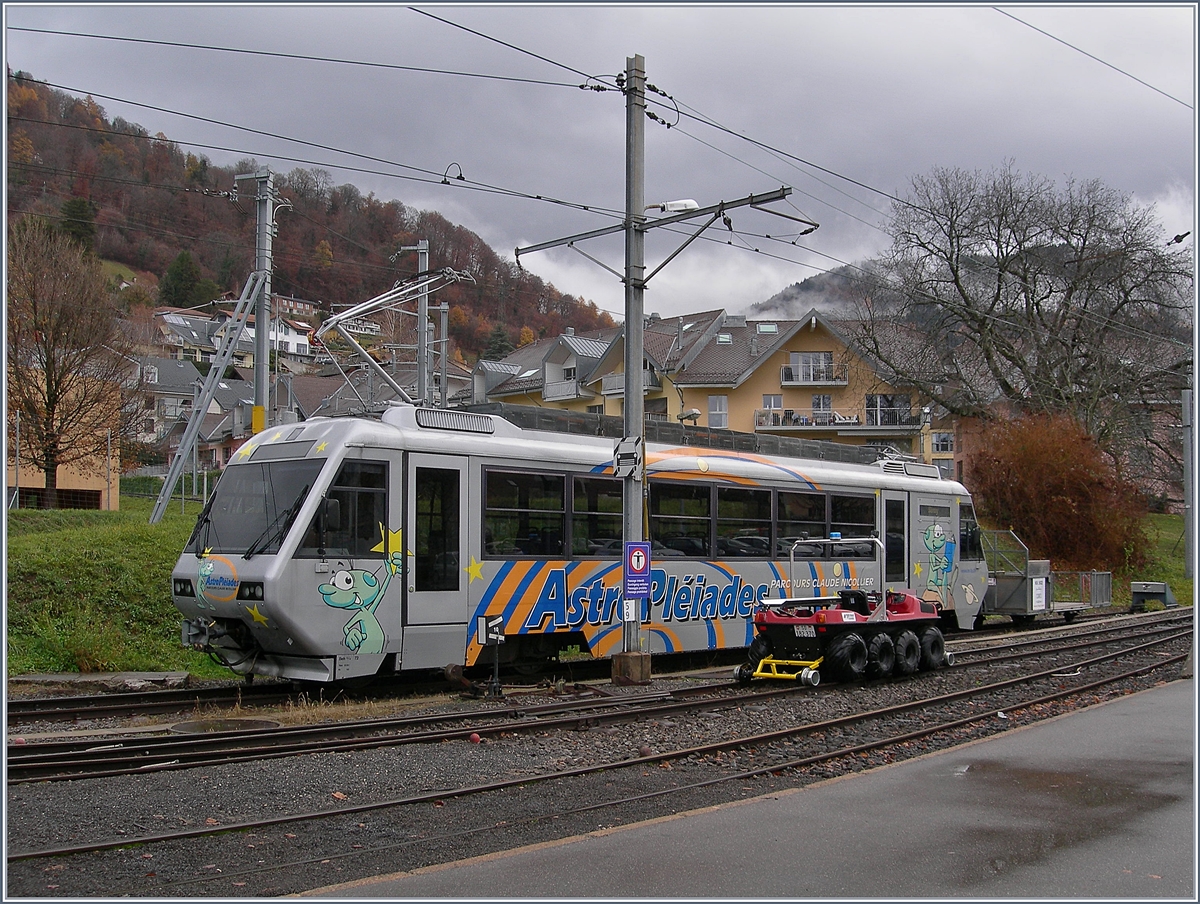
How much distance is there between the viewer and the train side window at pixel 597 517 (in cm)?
1445

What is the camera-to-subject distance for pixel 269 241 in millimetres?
18719

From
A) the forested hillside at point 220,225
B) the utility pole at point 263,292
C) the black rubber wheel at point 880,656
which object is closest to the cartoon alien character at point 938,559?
the black rubber wheel at point 880,656

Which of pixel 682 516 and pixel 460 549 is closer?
pixel 460 549

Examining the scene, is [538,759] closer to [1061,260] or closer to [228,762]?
[228,762]

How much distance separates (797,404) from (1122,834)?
5066 centimetres

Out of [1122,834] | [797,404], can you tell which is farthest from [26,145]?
[1122,834]

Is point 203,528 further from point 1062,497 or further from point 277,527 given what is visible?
point 1062,497

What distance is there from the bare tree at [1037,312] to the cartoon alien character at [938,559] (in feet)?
64.4

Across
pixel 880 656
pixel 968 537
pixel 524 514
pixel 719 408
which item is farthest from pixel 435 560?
pixel 719 408

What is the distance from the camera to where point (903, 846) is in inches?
257

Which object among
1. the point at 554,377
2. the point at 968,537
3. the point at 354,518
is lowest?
the point at 968,537

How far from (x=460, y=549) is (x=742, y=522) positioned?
18.5 ft

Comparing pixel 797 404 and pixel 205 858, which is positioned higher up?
pixel 797 404

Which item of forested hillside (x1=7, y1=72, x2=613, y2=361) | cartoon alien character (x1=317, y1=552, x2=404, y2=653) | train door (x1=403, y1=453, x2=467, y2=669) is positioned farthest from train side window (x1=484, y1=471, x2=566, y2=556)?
forested hillside (x1=7, y1=72, x2=613, y2=361)
